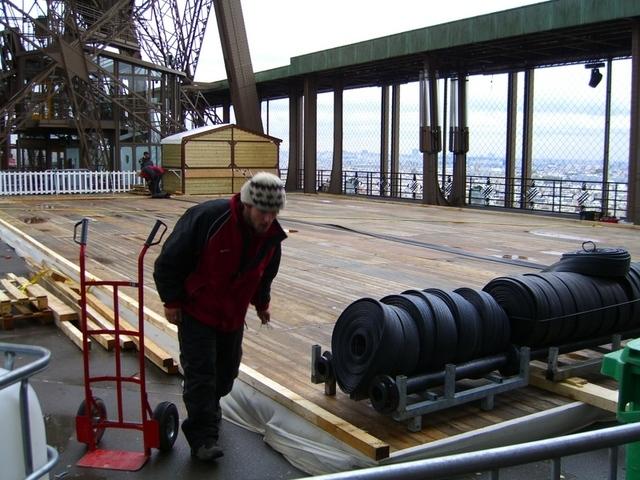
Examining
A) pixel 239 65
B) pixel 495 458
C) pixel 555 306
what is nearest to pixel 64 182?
pixel 239 65

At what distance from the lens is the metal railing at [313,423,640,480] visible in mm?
1832


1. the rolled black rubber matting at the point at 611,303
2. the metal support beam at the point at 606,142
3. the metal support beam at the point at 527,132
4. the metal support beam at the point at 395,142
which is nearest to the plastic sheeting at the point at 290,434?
the rolled black rubber matting at the point at 611,303

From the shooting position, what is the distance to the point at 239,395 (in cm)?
513

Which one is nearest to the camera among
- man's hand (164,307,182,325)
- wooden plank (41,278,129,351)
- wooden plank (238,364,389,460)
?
wooden plank (238,364,389,460)

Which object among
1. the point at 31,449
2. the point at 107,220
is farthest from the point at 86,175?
the point at 31,449

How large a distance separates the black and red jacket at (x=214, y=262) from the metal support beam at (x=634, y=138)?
55.8 ft

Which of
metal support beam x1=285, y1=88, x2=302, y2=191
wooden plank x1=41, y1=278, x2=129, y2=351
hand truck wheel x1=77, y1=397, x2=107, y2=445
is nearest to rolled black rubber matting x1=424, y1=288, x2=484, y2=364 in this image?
hand truck wheel x1=77, y1=397, x2=107, y2=445

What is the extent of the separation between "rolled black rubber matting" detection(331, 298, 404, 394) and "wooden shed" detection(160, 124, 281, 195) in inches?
913

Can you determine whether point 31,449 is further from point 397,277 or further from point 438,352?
point 397,277

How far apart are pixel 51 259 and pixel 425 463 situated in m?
10.3

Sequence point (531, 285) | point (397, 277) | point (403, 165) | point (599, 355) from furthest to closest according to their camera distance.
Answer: point (403, 165)
point (397, 277)
point (599, 355)
point (531, 285)

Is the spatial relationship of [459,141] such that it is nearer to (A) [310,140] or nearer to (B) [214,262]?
(A) [310,140]

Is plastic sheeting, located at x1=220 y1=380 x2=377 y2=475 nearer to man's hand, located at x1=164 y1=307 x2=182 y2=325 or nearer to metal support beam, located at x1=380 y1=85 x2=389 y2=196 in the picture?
man's hand, located at x1=164 y1=307 x2=182 y2=325

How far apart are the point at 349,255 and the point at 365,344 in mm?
7366
